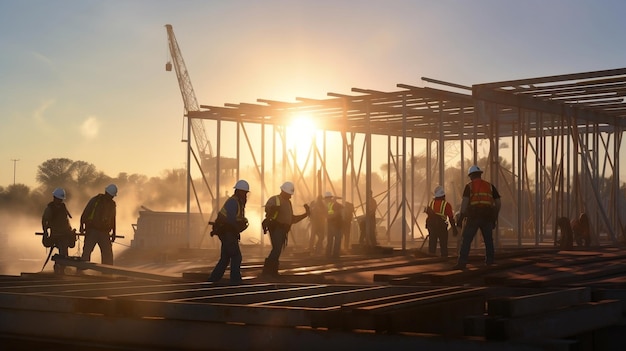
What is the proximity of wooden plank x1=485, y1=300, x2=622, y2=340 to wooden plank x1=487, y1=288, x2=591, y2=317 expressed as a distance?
0.32 ft

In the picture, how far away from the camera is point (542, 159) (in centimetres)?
3241

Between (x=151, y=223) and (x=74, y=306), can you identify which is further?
(x=151, y=223)

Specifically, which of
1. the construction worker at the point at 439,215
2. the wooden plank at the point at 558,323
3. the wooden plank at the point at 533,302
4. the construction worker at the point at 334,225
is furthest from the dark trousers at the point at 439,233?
the wooden plank at the point at 558,323

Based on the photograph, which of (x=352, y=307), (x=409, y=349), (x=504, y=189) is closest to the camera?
(x=409, y=349)

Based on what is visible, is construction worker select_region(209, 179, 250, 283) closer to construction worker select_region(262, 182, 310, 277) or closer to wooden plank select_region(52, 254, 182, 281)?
wooden plank select_region(52, 254, 182, 281)

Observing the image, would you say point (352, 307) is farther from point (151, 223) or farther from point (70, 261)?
point (151, 223)

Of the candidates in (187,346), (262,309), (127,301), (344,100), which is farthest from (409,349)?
(344,100)

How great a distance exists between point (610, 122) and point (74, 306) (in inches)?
1048

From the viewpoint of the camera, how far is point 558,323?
7.70 m

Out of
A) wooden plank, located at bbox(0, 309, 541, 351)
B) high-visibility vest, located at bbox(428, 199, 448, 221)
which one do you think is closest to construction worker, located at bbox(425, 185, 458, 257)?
high-visibility vest, located at bbox(428, 199, 448, 221)

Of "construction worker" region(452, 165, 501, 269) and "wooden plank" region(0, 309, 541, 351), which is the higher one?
"construction worker" region(452, 165, 501, 269)

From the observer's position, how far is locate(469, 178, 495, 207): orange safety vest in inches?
666

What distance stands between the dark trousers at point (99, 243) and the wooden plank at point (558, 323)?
40.2 feet

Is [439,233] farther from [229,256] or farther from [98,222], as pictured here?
[229,256]
